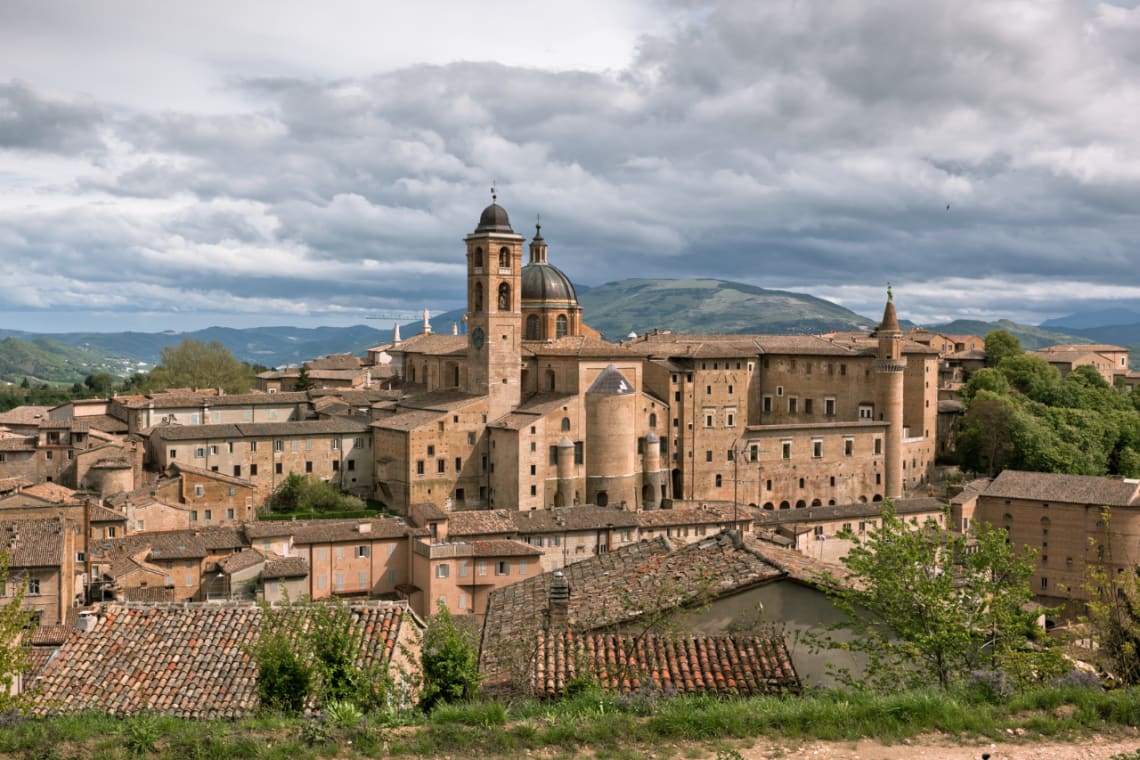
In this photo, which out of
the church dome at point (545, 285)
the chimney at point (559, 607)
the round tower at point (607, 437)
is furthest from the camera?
the church dome at point (545, 285)

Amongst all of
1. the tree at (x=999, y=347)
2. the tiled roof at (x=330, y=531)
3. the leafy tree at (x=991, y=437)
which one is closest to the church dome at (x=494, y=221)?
the tiled roof at (x=330, y=531)

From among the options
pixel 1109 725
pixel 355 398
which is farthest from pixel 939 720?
pixel 355 398

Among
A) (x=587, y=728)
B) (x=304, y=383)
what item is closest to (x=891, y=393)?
(x=304, y=383)

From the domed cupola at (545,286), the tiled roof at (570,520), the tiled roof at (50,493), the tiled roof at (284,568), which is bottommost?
the tiled roof at (284,568)

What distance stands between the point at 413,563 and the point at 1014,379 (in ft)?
171

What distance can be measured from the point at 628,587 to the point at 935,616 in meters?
4.92

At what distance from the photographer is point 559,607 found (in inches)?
595

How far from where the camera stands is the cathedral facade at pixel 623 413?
52062 mm

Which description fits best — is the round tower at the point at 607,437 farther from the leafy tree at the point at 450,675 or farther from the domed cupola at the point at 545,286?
the leafy tree at the point at 450,675

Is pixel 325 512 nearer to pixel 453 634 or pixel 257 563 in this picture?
pixel 257 563

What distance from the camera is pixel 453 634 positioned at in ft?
40.9

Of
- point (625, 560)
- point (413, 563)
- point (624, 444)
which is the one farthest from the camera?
point (624, 444)

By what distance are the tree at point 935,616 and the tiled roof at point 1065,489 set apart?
128 ft

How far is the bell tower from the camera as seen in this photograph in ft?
176
